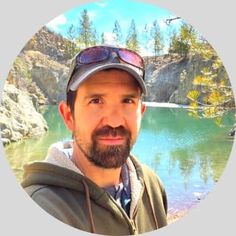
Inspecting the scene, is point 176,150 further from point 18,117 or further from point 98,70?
point 18,117

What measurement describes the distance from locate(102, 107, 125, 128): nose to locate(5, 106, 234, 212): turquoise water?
30cm

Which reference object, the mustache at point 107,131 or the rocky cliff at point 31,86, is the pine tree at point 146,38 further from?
the mustache at point 107,131

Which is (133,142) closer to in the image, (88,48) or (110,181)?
(110,181)

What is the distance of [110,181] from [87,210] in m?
0.27

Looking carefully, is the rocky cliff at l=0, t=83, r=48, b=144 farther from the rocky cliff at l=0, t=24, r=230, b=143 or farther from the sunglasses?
the sunglasses

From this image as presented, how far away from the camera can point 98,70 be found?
391cm

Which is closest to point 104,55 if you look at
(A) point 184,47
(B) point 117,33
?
(B) point 117,33

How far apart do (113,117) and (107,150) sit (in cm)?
25

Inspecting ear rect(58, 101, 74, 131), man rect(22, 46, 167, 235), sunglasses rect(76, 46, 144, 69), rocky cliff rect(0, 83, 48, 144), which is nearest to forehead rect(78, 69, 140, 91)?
man rect(22, 46, 167, 235)

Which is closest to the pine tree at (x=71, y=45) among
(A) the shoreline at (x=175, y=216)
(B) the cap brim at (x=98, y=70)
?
(B) the cap brim at (x=98, y=70)

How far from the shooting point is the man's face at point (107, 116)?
13.0 ft

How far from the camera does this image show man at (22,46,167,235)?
3.97m

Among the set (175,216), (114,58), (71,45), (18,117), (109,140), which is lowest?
(175,216)

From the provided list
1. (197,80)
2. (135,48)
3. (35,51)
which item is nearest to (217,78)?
(197,80)
